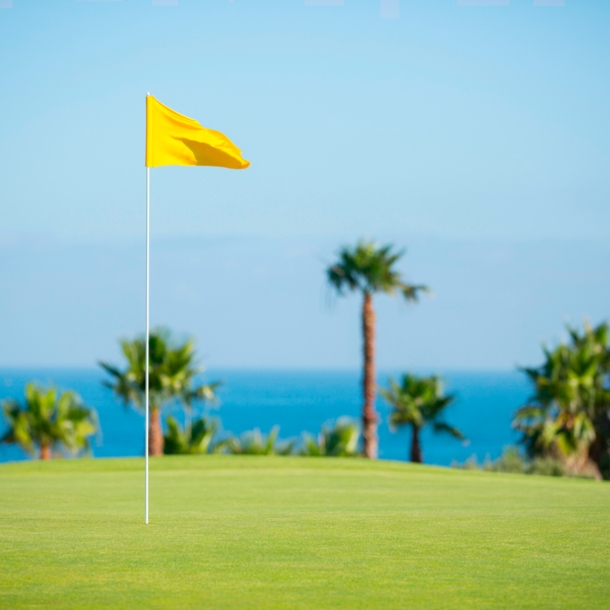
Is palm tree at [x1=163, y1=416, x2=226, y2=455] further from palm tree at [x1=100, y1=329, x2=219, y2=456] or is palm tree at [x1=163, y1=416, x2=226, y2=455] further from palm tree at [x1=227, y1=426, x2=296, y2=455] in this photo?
palm tree at [x1=227, y1=426, x2=296, y2=455]

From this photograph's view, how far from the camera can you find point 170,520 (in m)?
10.5

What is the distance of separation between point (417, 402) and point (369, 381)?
2.35m

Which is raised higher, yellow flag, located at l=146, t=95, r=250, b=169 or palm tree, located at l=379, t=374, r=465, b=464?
yellow flag, located at l=146, t=95, r=250, b=169

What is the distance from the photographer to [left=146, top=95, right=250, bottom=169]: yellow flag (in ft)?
36.9

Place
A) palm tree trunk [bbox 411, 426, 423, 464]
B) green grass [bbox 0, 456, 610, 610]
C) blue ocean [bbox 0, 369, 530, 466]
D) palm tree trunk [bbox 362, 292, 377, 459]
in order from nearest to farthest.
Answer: green grass [bbox 0, 456, 610, 610] < palm tree trunk [bbox 362, 292, 377, 459] < palm tree trunk [bbox 411, 426, 423, 464] < blue ocean [bbox 0, 369, 530, 466]

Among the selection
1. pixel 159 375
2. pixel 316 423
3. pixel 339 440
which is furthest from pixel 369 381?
pixel 316 423

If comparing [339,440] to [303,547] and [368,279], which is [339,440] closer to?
[368,279]

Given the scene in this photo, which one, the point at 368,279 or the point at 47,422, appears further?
the point at 368,279

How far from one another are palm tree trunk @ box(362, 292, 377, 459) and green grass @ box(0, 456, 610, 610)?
772 inches

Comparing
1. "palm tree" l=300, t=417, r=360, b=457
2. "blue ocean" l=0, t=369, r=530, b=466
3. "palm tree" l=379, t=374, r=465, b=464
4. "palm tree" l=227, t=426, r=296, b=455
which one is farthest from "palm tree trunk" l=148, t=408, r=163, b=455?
"blue ocean" l=0, t=369, r=530, b=466

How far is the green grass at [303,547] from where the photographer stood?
6.81 m

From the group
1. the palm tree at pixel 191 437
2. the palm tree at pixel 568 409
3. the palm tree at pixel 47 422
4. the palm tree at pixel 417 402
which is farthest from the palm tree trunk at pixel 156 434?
the palm tree at pixel 568 409

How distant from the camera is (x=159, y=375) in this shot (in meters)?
31.1

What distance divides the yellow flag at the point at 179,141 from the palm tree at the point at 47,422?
767 inches
